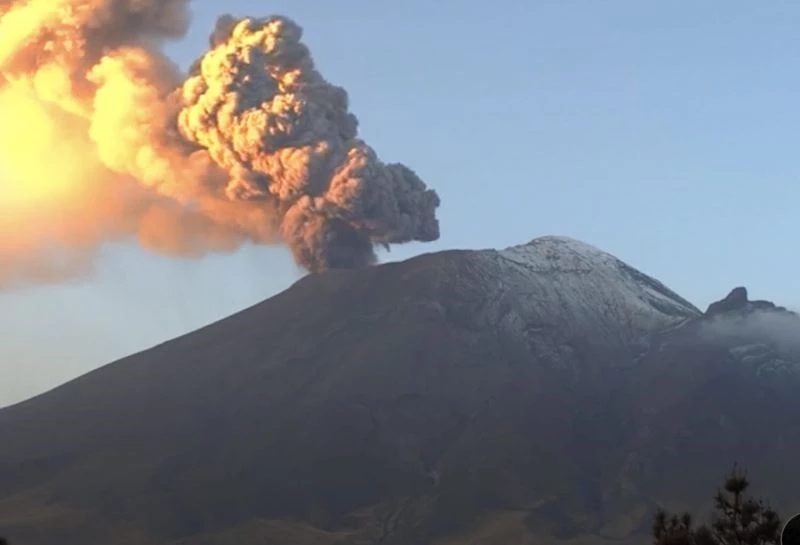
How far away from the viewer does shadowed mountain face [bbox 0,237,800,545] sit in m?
111

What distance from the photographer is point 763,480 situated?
11938cm

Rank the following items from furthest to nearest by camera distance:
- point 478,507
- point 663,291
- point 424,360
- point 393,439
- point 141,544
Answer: point 663,291 < point 424,360 < point 393,439 < point 478,507 < point 141,544

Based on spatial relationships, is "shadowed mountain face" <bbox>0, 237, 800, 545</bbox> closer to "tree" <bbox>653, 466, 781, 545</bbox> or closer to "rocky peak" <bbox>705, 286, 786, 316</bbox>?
"rocky peak" <bbox>705, 286, 786, 316</bbox>

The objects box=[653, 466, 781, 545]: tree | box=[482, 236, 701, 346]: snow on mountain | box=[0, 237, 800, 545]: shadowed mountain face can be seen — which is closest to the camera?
box=[653, 466, 781, 545]: tree

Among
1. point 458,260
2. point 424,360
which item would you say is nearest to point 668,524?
point 424,360

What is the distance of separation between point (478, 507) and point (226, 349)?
37.0 m

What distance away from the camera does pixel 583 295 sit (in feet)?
504

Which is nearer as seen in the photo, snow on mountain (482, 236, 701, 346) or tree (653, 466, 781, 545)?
tree (653, 466, 781, 545)

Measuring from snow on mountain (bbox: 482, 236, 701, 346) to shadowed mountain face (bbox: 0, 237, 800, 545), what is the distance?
0.31 meters

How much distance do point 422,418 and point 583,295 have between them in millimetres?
33556

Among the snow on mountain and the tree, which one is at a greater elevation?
the snow on mountain

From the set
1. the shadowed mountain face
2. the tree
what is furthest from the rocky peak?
the tree

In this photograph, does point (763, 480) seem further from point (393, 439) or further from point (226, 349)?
point (226, 349)

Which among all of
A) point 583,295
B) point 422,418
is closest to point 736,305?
point 583,295
